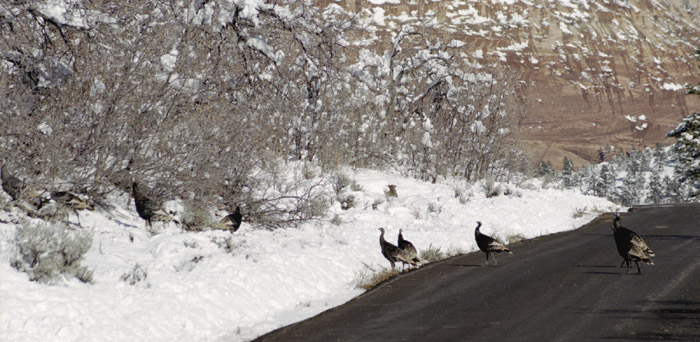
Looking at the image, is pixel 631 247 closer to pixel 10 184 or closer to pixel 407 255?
pixel 407 255

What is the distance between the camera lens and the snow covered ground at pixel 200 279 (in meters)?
5.96

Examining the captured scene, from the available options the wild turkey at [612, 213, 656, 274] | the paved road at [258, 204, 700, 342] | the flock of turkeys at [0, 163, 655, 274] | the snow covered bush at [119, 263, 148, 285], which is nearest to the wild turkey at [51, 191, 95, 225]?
the flock of turkeys at [0, 163, 655, 274]

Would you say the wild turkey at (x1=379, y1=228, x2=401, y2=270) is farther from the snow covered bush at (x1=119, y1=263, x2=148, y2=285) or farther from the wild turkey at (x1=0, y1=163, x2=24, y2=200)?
the wild turkey at (x1=0, y1=163, x2=24, y2=200)

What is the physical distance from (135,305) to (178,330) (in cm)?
57

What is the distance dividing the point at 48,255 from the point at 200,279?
1845 mm

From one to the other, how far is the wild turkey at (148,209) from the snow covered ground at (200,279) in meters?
0.22

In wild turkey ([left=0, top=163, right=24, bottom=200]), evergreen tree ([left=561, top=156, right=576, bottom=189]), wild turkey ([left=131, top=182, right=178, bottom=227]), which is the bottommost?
evergreen tree ([left=561, top=156, right=576, bottom=189])

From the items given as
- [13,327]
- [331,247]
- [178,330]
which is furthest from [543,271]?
[13,327]

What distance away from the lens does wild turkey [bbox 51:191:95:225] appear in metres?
9.38

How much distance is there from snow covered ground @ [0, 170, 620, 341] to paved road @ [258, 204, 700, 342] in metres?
0.74

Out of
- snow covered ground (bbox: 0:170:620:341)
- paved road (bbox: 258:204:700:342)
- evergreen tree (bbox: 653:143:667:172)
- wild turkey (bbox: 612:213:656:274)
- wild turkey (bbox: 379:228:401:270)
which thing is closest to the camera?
snow covered ground (bbox: 0:170:620:341)

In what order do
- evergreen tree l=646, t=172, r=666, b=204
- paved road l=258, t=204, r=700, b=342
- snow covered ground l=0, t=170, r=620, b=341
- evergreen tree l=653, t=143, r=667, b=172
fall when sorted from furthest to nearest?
evergreen tree l=653, t=143, r=667, b=172 < evergreen tree l=646, t=172, r=666, b=204 < paved road l=258, t=204, r=700, b=342 < snow covered ground l=0, t=170, r=620, b=341

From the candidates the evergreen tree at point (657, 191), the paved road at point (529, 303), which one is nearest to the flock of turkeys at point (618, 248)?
the paved road at point (529, 303)

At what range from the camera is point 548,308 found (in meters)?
7.15
